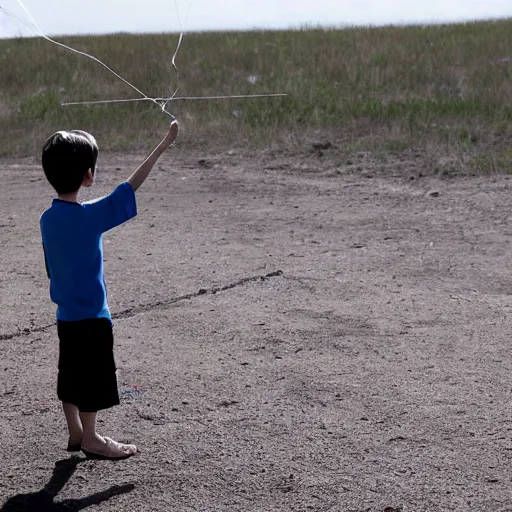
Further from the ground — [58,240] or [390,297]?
[58,240]

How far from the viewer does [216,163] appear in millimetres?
11047

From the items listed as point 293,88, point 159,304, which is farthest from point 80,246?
point 293,88

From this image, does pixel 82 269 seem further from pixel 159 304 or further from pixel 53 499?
pixel 159 304

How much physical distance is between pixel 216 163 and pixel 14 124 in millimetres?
4475

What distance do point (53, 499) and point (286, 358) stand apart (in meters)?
1.70

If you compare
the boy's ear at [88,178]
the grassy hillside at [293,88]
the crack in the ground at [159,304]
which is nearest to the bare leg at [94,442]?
the boy's ear at [88,178]

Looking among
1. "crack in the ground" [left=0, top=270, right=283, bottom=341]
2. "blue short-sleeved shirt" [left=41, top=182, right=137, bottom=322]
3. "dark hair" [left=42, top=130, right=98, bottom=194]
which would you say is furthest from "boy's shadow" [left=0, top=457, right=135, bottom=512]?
"crack in the ground" [left=0, top=270, right=283, bottom=341]

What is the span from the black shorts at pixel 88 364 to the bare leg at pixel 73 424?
0.08 metres

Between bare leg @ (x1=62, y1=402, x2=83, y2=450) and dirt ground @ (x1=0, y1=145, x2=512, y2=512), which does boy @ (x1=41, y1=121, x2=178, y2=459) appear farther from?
dirt ground @ (x1=0, y1=145, x2=512, y2=512)

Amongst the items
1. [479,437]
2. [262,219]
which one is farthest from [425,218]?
[479,437]

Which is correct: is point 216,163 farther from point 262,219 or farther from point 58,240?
point 58,240

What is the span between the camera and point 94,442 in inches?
150

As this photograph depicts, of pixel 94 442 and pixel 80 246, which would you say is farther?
pixel 94 442

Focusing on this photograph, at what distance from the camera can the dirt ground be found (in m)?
3.64
